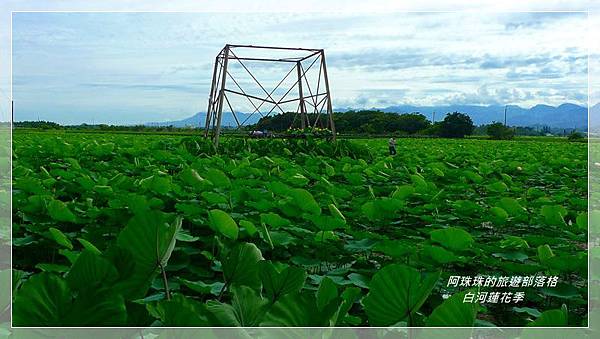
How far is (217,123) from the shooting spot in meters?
5.38

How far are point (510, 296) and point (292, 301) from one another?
715 mm

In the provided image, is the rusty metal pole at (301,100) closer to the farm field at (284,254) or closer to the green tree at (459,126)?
the green tree at (459,126)

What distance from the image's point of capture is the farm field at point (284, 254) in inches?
16.6

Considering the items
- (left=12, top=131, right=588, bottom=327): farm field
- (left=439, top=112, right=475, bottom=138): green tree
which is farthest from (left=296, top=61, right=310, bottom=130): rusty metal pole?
(left=12, top=131, right=588, bottom=327): farm field

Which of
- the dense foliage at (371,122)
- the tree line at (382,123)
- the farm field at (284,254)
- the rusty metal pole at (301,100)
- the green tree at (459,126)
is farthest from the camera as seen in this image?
the rusty metal pole at (301,100)

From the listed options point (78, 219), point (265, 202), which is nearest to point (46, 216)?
point (78, 219)

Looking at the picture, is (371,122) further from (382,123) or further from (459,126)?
(459,126)

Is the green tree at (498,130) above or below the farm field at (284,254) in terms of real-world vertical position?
above

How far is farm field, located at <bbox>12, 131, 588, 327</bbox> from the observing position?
421 mm

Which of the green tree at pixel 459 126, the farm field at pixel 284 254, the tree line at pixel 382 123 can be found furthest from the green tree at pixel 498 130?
the farm field at pixel 284 254

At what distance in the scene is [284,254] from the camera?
4.04 ft

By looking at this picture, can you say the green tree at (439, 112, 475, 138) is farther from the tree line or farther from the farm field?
the farm field

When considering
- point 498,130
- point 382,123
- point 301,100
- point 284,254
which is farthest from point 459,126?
point 498,130

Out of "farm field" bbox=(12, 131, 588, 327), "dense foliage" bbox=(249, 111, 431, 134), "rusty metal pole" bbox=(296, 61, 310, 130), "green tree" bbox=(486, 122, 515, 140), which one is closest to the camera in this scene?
"farm field" bbox=(12, 131, 588, 327)
